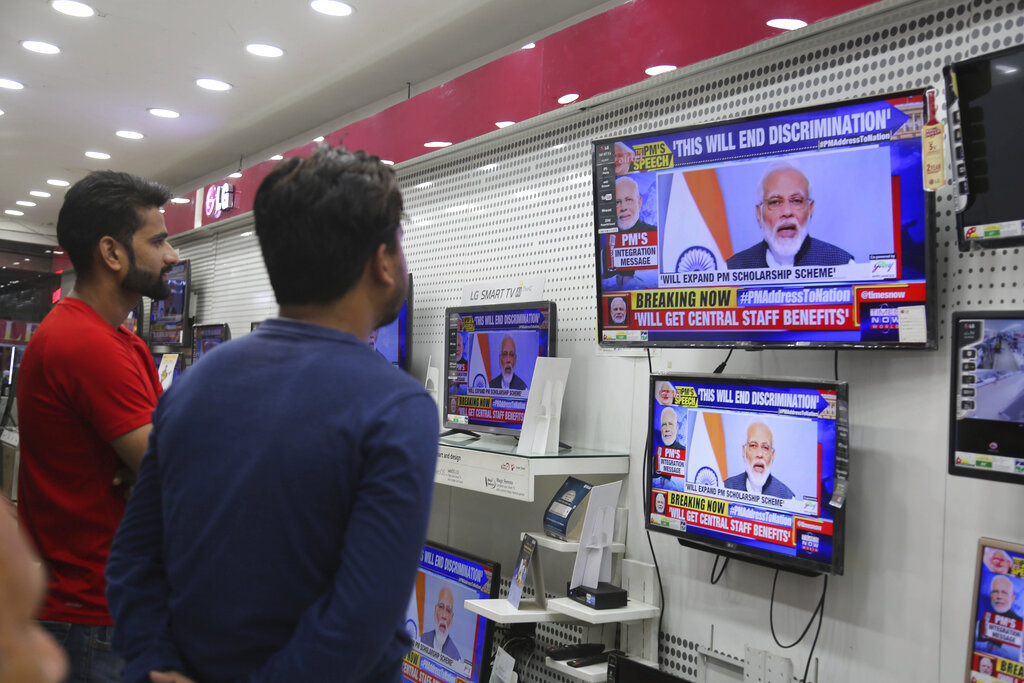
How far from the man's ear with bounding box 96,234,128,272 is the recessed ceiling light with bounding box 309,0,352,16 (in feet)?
7.44

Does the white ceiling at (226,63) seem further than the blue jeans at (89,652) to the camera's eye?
Yes

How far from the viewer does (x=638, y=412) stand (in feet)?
9.57

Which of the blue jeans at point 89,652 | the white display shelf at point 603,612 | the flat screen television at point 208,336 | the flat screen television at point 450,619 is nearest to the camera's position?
the blue jeans at point 89,652

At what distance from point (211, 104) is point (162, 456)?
5.07 m

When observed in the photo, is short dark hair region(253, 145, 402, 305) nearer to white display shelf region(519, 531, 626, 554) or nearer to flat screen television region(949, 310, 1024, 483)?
flat screen television region(949, 310, 1024, 483)

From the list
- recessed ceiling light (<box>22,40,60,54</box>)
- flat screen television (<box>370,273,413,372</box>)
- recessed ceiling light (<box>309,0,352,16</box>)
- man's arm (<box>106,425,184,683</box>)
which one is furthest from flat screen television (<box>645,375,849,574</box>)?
recessed ceiling light (<box>22,40,60,54</box>)

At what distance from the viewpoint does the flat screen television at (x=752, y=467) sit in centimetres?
209

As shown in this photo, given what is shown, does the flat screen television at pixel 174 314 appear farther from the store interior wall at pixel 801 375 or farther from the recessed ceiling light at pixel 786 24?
the recessed ceiling light at pixel 786 24

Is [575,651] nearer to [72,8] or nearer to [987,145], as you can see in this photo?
[987,145]

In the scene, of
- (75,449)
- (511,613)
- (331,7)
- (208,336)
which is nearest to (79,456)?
(75,449)

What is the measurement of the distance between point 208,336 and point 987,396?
5.38m

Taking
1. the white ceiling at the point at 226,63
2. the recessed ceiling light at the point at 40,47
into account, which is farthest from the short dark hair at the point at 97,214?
the recessed ceiling light at the point at 40,47

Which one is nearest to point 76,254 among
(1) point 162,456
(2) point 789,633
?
(1) point 162,456

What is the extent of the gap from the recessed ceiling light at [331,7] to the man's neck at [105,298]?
233 centimetres
